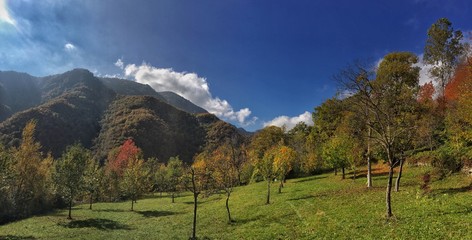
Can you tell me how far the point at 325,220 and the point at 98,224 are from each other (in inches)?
1277

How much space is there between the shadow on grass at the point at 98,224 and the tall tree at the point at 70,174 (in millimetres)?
6240

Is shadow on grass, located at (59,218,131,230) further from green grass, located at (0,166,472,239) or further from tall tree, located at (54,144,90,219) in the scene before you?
tall tree, located at (54,144,90,219)

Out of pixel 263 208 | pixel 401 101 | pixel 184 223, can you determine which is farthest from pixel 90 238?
pixel 401 101

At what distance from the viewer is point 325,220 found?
26.5 meters

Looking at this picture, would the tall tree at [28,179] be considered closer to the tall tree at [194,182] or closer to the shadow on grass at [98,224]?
the shadow on grass at [98,224]

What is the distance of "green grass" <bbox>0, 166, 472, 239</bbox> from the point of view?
66.1ft

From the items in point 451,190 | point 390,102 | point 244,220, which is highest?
point 390,102

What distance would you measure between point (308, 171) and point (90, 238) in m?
53.6

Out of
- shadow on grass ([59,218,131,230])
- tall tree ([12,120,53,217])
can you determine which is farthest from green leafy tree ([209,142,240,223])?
tall tree ([12,120,53,217])

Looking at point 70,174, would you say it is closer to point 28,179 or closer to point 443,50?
point 28,179

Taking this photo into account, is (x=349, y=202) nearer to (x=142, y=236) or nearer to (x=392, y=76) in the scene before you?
(x=142, y=236)

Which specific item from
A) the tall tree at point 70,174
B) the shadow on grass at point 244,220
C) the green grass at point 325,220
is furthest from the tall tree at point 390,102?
the tall tree at point 70,174

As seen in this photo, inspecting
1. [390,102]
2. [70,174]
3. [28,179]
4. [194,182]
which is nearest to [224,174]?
[194,182]

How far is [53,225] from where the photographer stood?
4231cm
